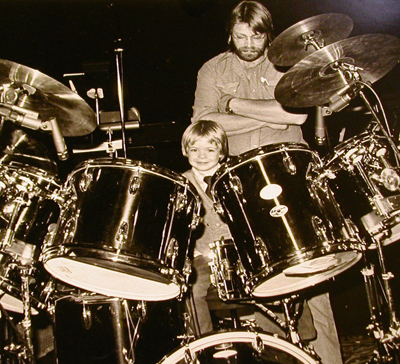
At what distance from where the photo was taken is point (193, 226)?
2.11 m

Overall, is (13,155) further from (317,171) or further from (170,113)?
(170,113)

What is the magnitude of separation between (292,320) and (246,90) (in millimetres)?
1735

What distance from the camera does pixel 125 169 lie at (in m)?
1.86

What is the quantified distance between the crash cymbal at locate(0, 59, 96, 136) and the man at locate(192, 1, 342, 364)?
892mm

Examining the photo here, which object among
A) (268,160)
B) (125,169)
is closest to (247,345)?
(268,160)

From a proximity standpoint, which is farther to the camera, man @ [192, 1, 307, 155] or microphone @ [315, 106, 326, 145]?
man @ [192, 1, 307, 155]

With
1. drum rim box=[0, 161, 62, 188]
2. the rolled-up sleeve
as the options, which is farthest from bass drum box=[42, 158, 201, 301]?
the rolled-up sleeve

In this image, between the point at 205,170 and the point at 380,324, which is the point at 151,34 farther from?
the point at 380,324

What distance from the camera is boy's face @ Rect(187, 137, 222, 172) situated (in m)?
2.74

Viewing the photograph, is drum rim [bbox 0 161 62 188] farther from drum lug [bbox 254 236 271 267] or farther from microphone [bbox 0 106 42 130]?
drum lug [bbox 254 236 271 267]

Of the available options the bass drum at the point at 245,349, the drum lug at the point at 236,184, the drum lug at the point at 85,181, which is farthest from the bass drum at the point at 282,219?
the drum lug at the point at 85,181

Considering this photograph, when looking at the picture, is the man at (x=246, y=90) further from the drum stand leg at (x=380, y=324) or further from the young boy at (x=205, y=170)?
the drum stand leg at (x=380, y=324)

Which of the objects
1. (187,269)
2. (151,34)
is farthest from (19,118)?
(151,34)

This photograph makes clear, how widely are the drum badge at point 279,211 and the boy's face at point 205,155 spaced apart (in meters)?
1.03
